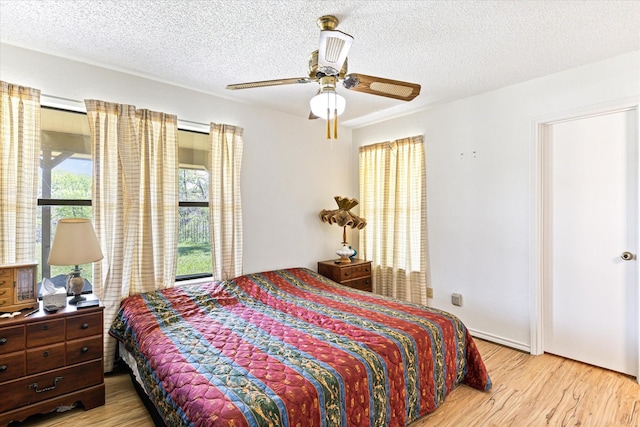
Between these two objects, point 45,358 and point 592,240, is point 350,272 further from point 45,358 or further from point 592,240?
point 45,358

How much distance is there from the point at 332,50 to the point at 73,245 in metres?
2.05

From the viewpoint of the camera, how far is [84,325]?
2.16 meters

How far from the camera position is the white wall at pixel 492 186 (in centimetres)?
273

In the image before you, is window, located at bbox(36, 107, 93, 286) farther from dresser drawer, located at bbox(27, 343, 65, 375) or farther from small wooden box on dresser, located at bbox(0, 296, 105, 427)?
dresser drawer, located at bbox(27, 343, 65, 375)

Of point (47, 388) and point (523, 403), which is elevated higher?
point (47, 388)

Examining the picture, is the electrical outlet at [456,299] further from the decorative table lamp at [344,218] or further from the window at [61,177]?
→ the window at [61,177]

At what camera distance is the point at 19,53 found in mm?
2350

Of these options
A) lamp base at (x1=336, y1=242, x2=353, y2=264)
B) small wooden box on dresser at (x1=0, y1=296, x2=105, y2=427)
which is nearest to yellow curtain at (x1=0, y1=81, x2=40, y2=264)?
small wooden box on dresser at (x1=0, y1=296, x2=105, y2=427)

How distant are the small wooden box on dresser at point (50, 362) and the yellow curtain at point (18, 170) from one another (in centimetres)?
45

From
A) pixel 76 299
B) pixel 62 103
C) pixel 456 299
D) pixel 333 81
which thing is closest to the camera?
A: pixel 333 81

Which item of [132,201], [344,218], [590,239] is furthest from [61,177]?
[590,239]

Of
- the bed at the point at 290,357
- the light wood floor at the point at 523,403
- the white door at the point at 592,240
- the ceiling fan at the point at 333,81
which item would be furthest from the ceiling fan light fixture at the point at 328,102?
the white door at the point at 592,240

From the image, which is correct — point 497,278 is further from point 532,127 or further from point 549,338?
point 532,127

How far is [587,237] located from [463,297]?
1.22m
